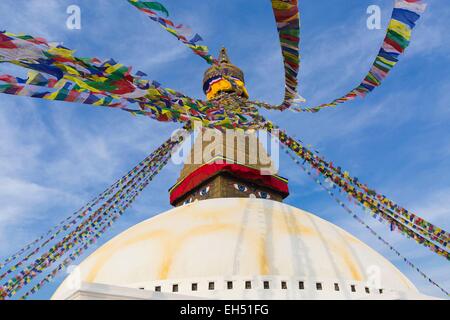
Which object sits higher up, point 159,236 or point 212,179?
point 212,179

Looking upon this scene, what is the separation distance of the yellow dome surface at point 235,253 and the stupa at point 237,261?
25mm

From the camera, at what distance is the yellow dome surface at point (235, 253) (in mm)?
10133

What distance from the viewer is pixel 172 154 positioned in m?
15.9

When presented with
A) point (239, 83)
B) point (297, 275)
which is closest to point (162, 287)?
point (297, 275)

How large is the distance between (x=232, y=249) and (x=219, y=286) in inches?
43.3

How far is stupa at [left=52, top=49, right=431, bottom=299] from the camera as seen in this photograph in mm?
9727

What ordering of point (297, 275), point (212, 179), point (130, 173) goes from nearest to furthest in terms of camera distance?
point (297, 275)
point (130, 173)
point (212, 179)

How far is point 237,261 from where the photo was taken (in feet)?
33.4

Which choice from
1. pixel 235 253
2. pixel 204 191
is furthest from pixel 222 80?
pixel 235 253

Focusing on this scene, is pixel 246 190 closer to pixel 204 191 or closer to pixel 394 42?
pixel 204 191

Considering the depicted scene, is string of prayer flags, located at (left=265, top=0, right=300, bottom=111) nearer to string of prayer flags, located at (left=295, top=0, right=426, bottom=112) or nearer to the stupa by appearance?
string of prayer flags, located at (left=295, top=0, right=426, bottom=112)

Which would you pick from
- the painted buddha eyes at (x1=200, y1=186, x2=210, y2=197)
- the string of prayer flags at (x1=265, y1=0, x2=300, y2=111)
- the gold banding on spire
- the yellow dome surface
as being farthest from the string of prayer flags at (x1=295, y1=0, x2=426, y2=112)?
the gold banding on spire

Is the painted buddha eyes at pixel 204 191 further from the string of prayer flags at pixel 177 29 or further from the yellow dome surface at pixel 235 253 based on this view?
the string of prayer flags at pixel 177 29
